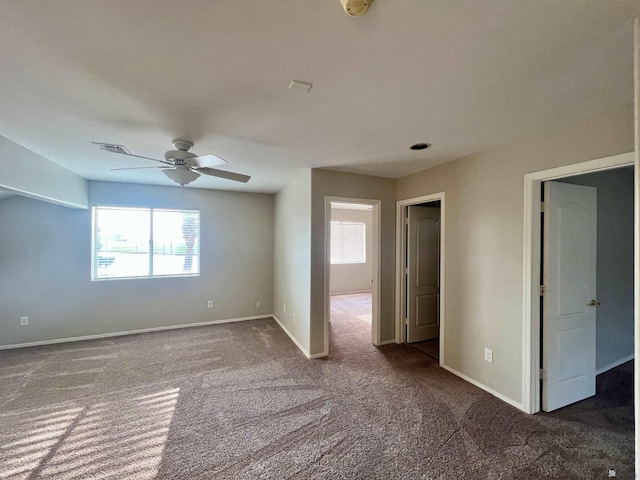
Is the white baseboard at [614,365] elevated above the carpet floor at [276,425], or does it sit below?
above

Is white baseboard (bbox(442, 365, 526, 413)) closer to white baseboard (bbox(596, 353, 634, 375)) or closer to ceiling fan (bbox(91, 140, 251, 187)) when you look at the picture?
white baseboard (bbox(596, 353, 634, 375))

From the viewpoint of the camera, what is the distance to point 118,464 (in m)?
1.80

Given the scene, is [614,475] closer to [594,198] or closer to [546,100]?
[594,198]

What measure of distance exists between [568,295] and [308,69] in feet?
9.73

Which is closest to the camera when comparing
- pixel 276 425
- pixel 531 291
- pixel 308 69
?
pixel 308 69

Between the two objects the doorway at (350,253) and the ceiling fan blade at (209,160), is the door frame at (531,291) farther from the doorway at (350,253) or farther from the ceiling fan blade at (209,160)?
the doorway at (350,253)

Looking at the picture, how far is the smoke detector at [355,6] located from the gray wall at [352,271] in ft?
21.3

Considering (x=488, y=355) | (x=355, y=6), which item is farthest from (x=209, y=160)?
(x=488, y=355)

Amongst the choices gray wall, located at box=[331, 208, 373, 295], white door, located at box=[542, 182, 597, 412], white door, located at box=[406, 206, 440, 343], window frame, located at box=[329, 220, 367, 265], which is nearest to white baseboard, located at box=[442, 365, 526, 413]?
white door, located at box=[542, 182, 597, 412]

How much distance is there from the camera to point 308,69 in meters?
1.42

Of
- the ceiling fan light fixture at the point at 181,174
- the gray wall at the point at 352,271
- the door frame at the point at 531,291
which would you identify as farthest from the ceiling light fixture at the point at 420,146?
the gray wall at the point at 352,271

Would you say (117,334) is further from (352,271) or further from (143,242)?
(352,271)

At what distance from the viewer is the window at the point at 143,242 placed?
427 centimetres

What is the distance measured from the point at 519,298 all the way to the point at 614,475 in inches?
48.3
